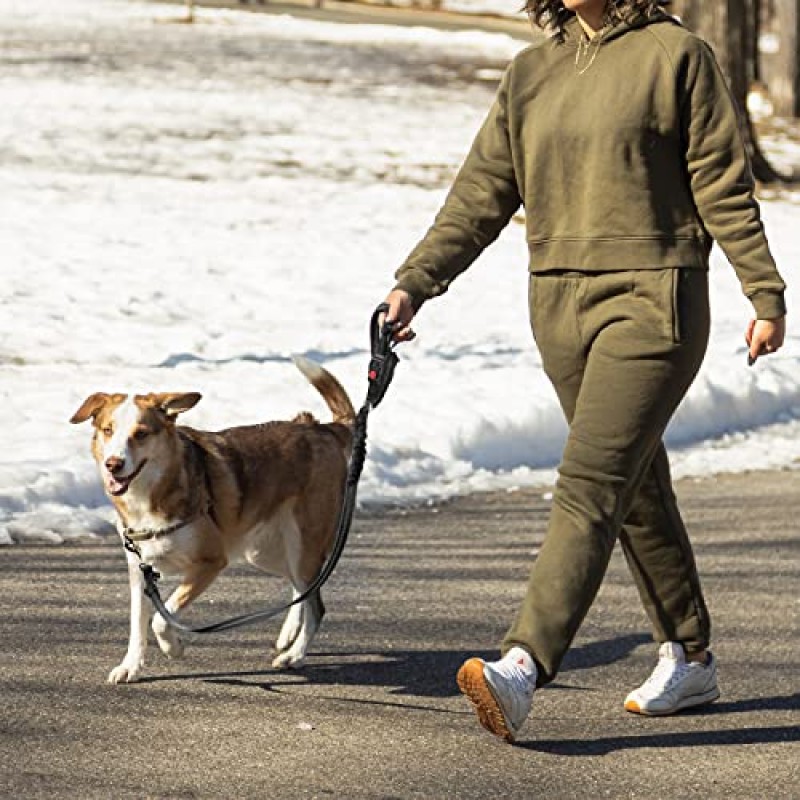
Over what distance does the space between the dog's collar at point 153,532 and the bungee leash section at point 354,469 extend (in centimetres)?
2

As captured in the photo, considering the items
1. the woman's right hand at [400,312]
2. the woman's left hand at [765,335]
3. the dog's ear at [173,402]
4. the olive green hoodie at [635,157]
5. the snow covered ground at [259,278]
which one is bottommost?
the snow covered ground at [259,278]

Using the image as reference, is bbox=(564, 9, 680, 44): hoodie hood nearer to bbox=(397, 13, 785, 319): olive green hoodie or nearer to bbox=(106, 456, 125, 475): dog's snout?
bbox=(397, 13, 785, 319): olive green hoodie

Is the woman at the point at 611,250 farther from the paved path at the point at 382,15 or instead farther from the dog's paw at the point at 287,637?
the paved path at the point at 382,15

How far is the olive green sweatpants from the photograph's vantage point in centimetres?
546

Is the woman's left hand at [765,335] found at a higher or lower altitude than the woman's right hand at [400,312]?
higher

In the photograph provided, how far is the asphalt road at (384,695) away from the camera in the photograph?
530 cm

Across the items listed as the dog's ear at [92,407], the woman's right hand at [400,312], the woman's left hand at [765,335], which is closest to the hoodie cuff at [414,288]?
the woman's right hand at [400,312]

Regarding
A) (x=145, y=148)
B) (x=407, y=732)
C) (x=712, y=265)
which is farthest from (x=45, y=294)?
(x=407, y=732)

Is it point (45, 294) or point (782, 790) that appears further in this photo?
point (45, 294)

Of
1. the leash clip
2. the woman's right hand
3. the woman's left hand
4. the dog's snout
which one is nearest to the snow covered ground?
the dog's snout

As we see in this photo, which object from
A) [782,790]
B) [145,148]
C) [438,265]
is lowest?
[145,148]

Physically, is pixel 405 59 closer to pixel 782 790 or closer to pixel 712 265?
pixel 712 265

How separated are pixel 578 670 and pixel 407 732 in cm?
98

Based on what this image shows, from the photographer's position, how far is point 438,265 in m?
5.87
